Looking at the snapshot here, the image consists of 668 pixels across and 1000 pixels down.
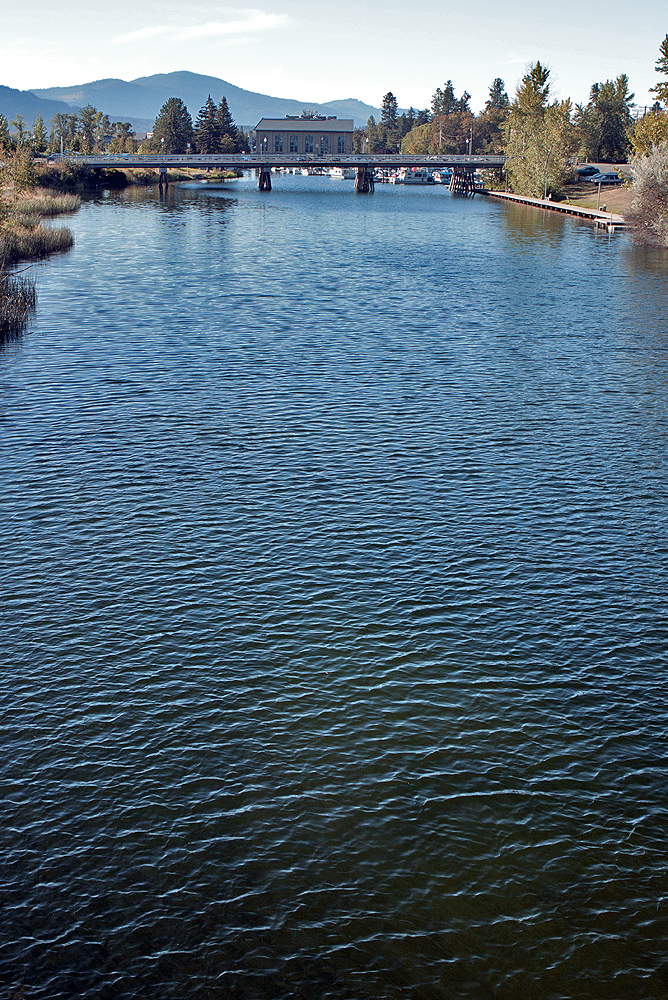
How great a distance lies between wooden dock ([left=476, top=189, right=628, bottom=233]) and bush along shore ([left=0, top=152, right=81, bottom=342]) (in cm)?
5853

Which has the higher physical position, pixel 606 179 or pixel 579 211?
pixel 606 179

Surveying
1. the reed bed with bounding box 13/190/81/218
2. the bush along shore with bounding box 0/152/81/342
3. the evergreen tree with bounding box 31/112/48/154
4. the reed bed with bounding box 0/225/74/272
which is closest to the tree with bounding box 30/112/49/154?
the evergreen tree with bounding box 31/112/48/154

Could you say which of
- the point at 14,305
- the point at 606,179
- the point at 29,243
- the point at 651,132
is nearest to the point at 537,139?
the point at 606,179

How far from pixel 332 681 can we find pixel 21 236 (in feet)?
200

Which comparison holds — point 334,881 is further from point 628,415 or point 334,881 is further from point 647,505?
point 628,415

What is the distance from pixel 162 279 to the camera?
225 ft

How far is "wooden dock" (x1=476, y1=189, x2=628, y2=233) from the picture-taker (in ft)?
341

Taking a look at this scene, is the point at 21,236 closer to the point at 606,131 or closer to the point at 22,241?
the point at 22,241

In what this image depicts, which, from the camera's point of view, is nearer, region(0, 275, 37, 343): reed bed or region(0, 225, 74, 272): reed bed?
region(0, 275, 37, 343): reed bed

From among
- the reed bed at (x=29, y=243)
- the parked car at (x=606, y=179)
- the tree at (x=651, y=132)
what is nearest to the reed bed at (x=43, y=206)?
the reed bed at (x=29, y=243)

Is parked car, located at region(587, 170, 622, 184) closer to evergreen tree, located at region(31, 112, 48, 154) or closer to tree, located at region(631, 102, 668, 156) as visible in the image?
tree, located at region(631, 102, 668, 156)

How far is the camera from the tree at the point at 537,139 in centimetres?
Result: 13850

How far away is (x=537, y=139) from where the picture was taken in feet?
465

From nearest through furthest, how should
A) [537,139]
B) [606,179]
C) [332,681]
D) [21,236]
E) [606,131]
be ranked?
[332,681] < [21,236] < [537,139] < [606,179] < [606,131]
